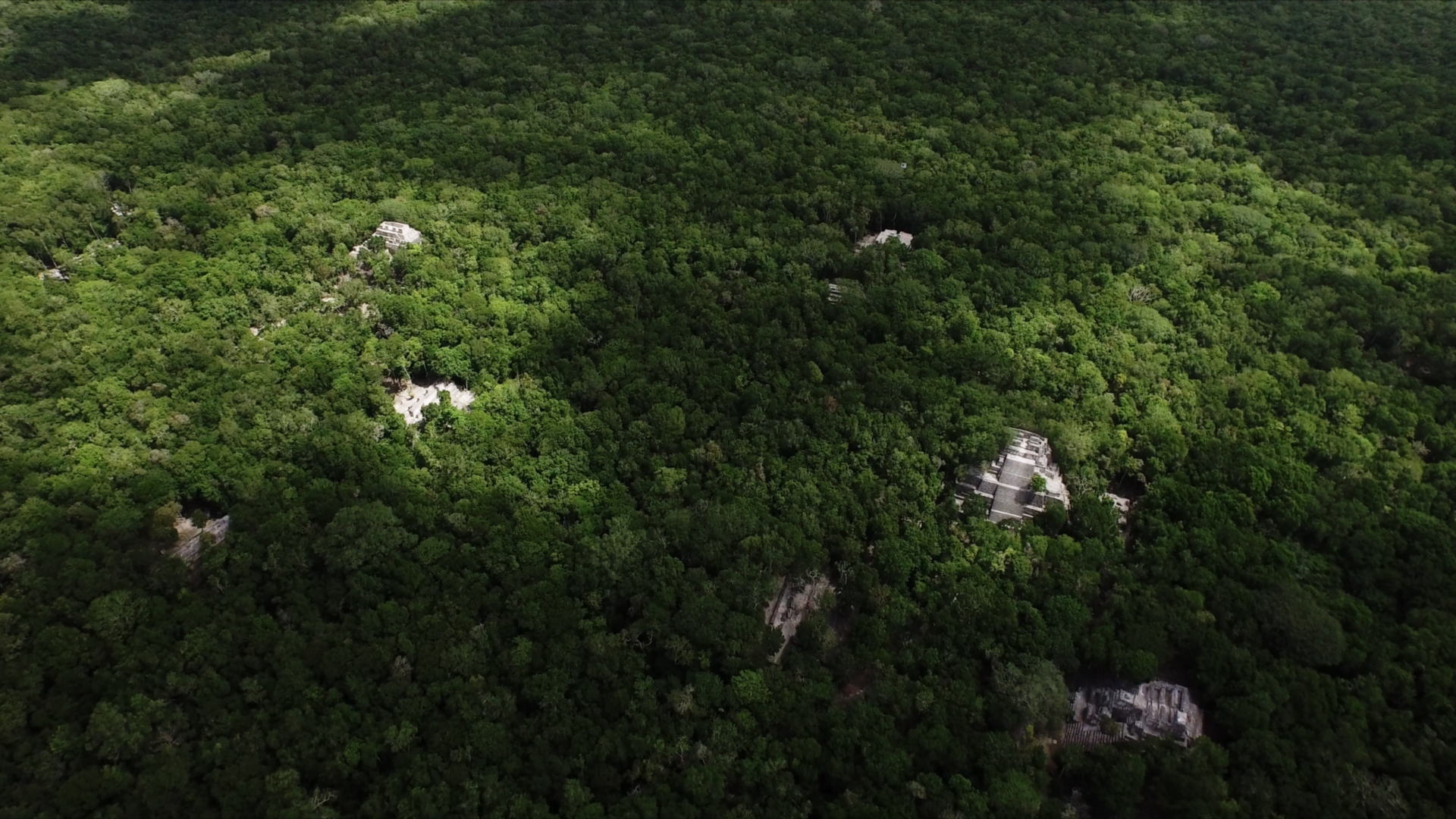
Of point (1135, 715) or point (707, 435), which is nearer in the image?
point (1135, 715)

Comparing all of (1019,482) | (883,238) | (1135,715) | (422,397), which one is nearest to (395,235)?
(422,397)

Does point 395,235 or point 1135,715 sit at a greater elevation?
point 395,235

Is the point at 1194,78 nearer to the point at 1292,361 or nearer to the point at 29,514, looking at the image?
the point at 1292,361

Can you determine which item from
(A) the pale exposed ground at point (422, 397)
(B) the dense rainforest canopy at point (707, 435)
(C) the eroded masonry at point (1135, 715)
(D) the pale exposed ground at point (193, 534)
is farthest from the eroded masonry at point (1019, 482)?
(D) the pale exposed ground at point (193, 534)

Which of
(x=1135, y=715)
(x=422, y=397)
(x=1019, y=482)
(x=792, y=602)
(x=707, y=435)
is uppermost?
(x=1019, y=482)

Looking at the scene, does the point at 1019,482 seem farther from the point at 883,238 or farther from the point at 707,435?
the point at 883,238

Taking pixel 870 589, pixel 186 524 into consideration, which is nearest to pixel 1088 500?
pixel 870 589

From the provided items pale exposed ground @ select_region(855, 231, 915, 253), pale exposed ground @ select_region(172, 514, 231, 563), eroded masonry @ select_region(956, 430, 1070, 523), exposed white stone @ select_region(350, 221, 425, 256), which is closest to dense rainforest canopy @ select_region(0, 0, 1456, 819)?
pale exposed ground @ select_region(172, 514, 231, 563)

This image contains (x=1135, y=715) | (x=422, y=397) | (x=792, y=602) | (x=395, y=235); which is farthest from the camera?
(x=395, y=235)
